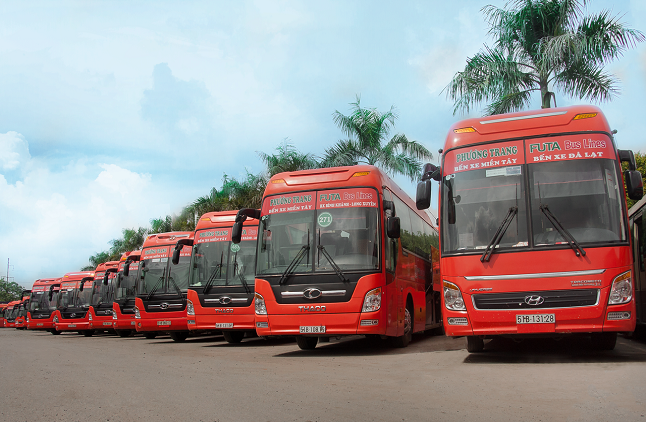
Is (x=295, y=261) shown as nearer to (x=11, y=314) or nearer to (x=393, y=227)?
(x=393, y=227)

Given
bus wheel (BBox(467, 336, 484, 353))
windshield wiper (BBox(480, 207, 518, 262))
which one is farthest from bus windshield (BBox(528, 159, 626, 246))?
bus wheel (BBox(467, 336, 484, 353))

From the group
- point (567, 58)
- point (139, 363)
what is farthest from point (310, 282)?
point (567, 58)

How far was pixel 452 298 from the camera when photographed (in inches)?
356

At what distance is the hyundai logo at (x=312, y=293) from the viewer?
10.9m

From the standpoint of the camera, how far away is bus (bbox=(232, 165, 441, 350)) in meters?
10.8

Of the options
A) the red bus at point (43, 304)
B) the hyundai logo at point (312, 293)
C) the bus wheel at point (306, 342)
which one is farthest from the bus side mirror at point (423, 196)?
the red bus at point (43, 304)

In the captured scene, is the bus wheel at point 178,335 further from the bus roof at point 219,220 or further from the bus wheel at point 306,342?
the bus wheel at point 306,342

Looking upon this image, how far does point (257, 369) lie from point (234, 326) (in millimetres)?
5895

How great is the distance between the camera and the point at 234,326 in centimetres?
1495

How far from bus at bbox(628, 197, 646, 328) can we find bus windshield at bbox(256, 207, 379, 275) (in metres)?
5.38

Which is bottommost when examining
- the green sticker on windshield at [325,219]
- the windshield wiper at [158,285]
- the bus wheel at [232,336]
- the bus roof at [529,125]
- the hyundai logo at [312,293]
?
the bus wheel at [232,336]

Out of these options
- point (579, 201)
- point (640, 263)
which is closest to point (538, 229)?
point (579, 201)

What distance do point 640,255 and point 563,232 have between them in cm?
506

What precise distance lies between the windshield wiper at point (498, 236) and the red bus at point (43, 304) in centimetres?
2905
